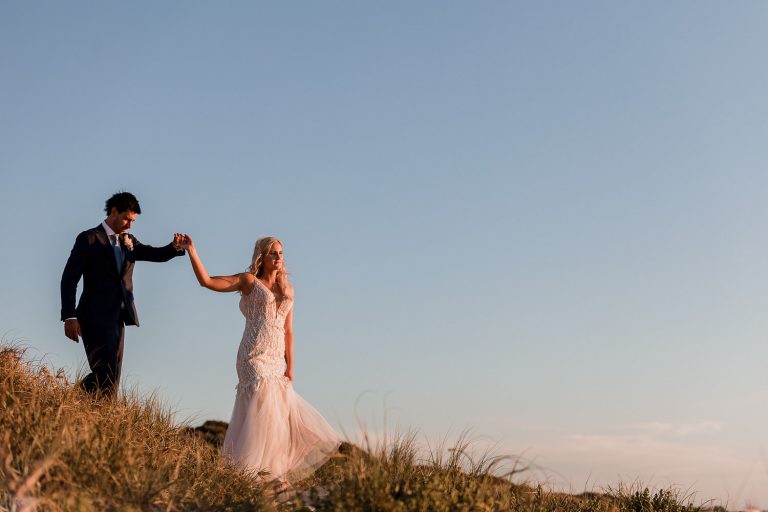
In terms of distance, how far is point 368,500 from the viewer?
21.2 feet

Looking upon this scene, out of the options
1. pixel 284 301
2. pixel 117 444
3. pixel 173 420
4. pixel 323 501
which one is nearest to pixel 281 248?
pixel 284 301

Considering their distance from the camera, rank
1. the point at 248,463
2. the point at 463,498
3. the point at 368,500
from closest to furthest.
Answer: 1. the point at 368,500
2. the point at 463,498
3. the point at 248,463

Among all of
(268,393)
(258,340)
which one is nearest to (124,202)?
(258,340)

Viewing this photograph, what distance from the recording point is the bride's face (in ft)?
36.1

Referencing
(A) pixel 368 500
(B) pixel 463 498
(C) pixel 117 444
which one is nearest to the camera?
(A) pixel 368 500

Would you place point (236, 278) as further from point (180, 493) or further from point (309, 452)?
point (180, 493)

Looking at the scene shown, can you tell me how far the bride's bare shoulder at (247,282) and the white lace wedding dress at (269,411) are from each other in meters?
0.05

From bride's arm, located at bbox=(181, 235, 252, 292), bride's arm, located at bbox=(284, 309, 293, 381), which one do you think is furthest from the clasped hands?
bride's arm, located at bbox=(284, 309, 293, 381)

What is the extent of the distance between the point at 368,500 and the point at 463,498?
3.06 ft

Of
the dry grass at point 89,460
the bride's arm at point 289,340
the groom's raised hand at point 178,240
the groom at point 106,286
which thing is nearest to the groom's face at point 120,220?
the groom at point 106,286

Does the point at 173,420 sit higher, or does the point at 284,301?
the point at 284,301

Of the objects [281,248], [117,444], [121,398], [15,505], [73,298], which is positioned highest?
[281,248]

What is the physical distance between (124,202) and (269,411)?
327 centimetres

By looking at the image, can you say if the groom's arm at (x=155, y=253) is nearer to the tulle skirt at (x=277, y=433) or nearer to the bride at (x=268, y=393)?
the bride at (x=268, y=393)
